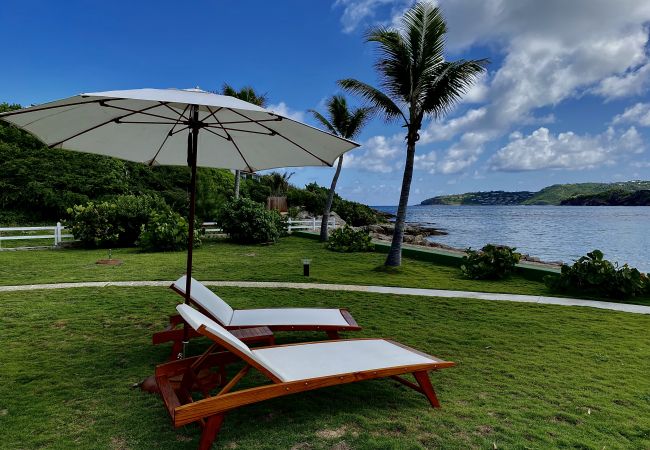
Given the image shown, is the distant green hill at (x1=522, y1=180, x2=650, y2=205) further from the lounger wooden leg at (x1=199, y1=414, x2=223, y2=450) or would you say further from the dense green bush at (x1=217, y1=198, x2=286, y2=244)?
the lounger wooden leg at (x1=199, y1=414, x2=223, y2=450)

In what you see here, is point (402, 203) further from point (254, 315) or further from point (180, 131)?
point (180, 131)

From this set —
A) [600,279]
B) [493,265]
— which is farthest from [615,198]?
[600,279]

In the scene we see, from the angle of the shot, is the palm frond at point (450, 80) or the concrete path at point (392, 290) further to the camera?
the palm frond at point (450, 80)

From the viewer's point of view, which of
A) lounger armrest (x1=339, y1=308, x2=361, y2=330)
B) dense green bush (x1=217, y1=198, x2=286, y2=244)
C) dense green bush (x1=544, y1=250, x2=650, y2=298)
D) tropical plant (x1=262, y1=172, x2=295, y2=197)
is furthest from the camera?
tropical plant (x1=262, y1=172, x2=295, y2=197)

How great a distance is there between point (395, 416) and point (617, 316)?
18.2ft

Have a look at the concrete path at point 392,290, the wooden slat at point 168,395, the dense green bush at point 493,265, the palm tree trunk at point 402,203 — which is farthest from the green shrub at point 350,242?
the wooden slat at point 168,395

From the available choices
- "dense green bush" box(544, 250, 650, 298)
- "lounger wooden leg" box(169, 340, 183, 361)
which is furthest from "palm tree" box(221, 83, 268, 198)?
"lounger wooden leg" box(169, 340, 183, 361)

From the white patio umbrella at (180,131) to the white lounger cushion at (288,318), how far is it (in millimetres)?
768

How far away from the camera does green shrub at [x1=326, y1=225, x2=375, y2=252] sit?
15906 mm

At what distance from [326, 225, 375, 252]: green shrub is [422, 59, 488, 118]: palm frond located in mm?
5849

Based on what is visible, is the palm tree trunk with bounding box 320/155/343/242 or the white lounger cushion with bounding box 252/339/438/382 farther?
the palm tree trunk with bounding box 320/155/343/242

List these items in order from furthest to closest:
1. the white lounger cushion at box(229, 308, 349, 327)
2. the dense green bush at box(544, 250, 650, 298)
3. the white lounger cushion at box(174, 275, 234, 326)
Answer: the dense green bush at box(544, 250, 650, 298) < the white lounger cushion at box(229, 308, 349, 327) < the white lounger cushion at box(174, 275, 234, 326)

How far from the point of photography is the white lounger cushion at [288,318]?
15.7 ft

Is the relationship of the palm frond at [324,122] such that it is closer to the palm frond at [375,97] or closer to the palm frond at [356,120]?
the palm frond at [356,120]
